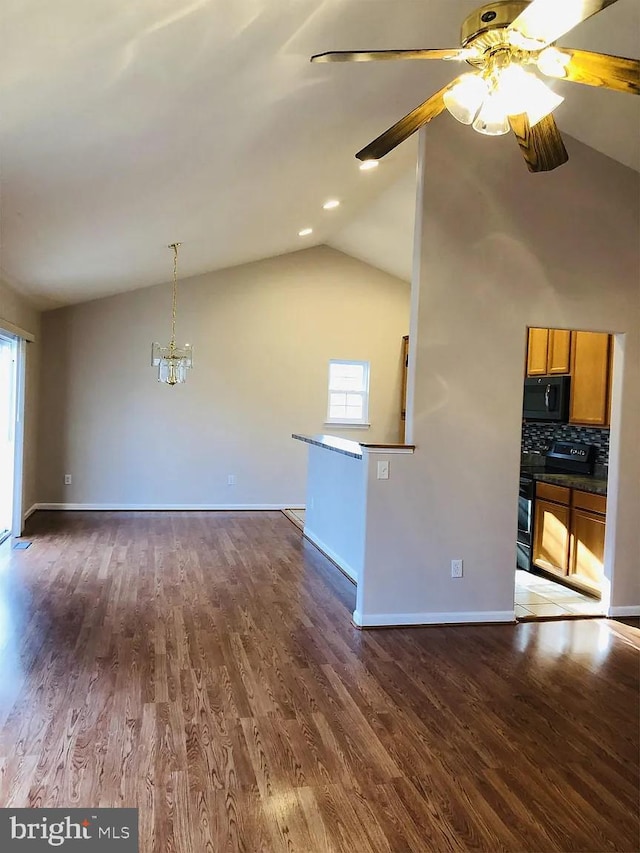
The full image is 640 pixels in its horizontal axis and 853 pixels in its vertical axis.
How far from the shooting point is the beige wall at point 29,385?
5.66m

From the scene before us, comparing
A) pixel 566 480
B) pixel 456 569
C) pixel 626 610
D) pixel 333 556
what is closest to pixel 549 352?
pixel 566 480

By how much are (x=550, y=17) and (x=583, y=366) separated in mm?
3610

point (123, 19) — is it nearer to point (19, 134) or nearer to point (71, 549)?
point (19, 134)

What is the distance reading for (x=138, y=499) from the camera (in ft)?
23.7

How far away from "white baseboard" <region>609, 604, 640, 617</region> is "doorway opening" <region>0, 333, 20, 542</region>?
5.20 m

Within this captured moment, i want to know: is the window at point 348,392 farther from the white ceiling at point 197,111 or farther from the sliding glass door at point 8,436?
the sliding glass door at point 8,436

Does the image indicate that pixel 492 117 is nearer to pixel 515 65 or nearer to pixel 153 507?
pixel 515 65

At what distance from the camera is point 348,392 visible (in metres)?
7.83

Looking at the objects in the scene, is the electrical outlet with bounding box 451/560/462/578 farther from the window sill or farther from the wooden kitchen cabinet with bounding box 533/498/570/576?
the window sill

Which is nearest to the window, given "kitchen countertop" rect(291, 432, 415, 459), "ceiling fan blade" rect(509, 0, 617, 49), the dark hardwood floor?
"kitchen countertop" rect(291, 432, 415, 459)

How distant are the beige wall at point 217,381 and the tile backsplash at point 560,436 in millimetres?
2259

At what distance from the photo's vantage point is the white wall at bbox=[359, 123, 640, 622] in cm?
382

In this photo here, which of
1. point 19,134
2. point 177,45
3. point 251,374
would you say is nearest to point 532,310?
point 177,45

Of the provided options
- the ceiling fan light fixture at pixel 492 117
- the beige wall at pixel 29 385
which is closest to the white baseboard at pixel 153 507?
the beige wall at pixel 29 385
